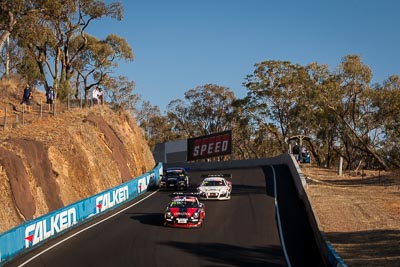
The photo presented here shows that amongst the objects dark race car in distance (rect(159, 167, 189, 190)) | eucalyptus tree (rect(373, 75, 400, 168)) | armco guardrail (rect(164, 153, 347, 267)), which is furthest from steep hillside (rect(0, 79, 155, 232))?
eucalyptus tree (rect(373, 75, 400, 168))

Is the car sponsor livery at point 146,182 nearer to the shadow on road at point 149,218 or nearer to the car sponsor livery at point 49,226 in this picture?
the shadow on road at point 149,218

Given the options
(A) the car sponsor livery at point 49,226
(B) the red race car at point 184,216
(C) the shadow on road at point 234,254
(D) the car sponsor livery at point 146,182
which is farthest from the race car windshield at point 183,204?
(D) the car sponsor livery at point 146,182

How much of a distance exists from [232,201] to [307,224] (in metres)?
7.80

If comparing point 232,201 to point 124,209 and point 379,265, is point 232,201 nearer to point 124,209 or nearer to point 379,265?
point 124,209

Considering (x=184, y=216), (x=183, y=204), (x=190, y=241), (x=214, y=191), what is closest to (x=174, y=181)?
(x=214, y=191)

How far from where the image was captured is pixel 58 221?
2409 cm

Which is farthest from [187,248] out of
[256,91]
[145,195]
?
[256,91]

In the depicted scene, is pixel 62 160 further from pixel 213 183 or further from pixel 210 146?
pixel 210 146

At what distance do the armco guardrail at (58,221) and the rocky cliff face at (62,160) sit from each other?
7.31ft

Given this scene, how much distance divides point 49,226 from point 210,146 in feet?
150

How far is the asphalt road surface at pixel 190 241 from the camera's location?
19.1 m

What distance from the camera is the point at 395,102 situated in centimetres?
5422

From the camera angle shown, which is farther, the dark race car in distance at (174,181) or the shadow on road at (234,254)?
the dark race car in distance at (174,181)

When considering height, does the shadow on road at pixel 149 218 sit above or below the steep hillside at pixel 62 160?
below
